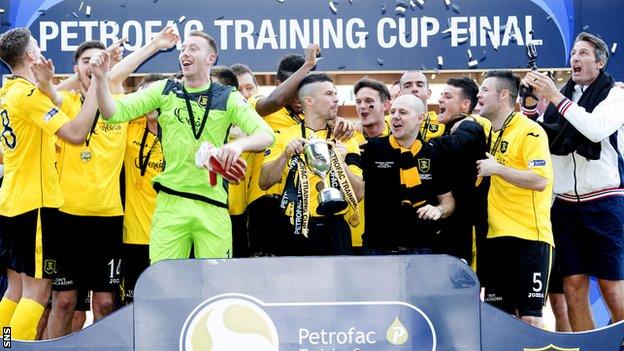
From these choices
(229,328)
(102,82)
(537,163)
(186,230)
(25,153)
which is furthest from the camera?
(537,163)

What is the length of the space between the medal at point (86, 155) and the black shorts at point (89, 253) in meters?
0.36

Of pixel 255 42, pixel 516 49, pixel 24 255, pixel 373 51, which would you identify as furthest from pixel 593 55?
pixel 24 255

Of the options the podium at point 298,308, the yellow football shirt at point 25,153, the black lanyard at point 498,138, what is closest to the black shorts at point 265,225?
the yellow football shirt at point 25,153

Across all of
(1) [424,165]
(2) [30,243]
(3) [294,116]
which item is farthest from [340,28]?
(2) [30,243]

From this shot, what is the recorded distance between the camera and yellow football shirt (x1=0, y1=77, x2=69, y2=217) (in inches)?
217

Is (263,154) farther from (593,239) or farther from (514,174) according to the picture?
(593,239)

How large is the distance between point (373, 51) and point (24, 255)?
3466 millimetres

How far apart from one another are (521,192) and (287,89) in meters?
1.57

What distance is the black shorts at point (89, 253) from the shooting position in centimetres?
596

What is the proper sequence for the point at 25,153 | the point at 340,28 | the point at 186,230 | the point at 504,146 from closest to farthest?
the point at 186,230
the point at 25,153
the point at 504,146
the point at 340,28

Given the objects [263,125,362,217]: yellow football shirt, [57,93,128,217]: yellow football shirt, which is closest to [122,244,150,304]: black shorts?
[57,93,128,217]: yellow football shirt

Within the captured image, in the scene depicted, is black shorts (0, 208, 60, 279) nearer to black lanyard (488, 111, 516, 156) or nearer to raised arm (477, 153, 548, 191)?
raised arm (477, 153, 548, 191)

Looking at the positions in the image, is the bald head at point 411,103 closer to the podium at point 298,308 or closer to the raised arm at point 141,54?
the raised arm at point 141,54

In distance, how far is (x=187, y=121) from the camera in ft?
17.5
